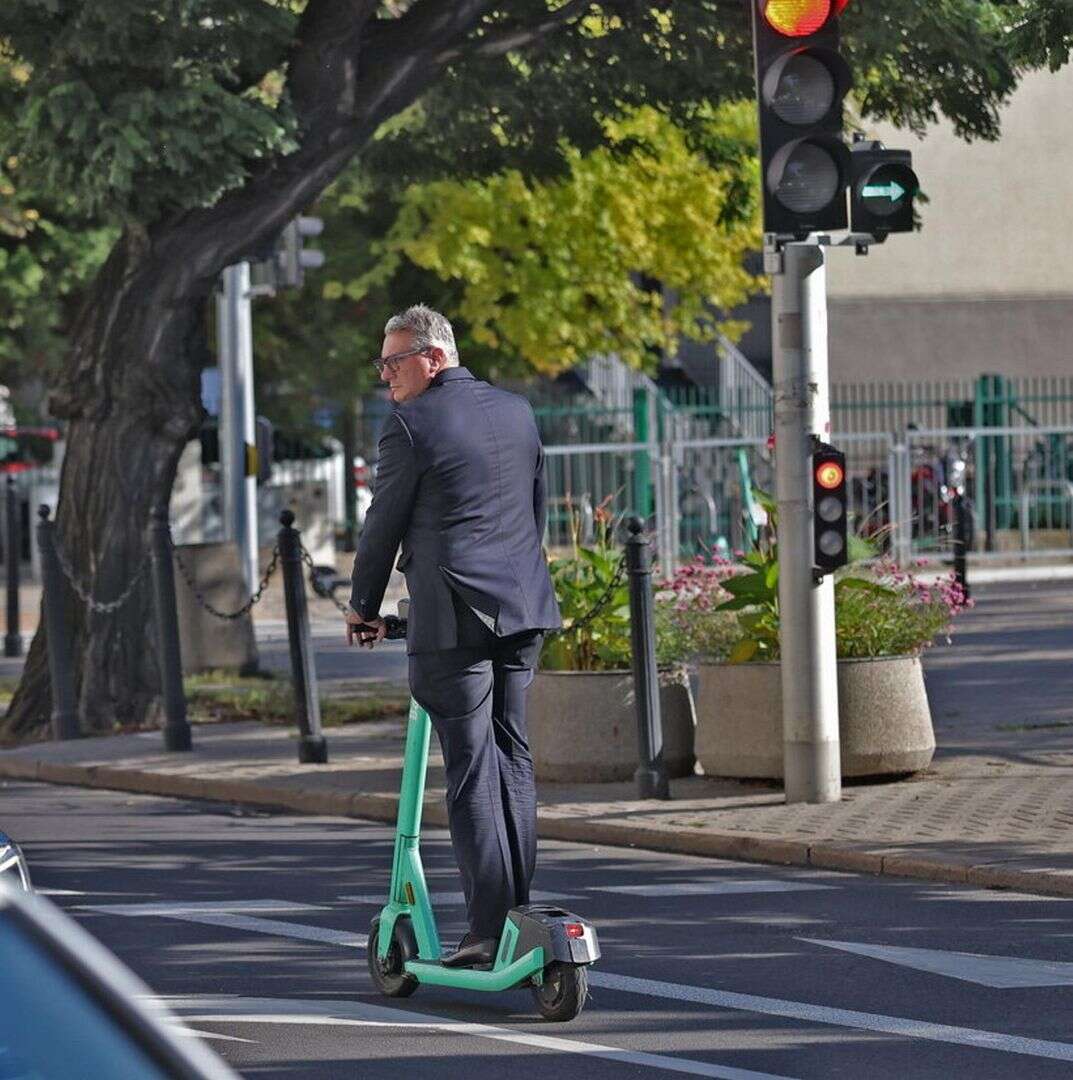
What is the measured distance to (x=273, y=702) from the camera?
16156 mm

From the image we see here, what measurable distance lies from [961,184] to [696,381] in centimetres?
592

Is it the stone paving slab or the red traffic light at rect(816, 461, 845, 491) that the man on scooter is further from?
the red traffic light at rect(816, 461, 845, 491)

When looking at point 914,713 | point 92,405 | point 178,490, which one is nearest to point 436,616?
point 914,713

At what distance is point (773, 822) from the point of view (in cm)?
1042

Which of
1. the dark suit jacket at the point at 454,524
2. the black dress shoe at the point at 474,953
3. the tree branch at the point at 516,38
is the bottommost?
the black dress shoe at the point at 474,953

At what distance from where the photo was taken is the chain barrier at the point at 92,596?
14859mm

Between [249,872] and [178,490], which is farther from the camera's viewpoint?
[178,490]

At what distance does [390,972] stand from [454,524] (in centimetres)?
132

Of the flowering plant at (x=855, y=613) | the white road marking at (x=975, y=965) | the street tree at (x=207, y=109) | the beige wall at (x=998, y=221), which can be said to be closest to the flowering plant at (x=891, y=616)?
the flowering plant at (x=855, y=613)

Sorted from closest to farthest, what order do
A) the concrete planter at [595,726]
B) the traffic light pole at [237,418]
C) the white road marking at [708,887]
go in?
1. the white road marking at [708,887]
2. the concrete planter at [595,726]
3. the traffic light pole at [237,418]

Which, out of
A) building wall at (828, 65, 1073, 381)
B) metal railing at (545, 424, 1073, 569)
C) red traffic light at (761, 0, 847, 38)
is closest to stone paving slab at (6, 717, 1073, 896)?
red traffic light at (761, 0, 847, 38)

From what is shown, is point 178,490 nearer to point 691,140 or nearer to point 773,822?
point 691,140

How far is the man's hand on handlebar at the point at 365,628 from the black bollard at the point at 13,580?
14980 mm

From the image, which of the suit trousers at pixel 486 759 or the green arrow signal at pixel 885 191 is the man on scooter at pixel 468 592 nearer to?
the suit trousers at pixel 486 759
